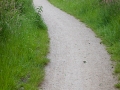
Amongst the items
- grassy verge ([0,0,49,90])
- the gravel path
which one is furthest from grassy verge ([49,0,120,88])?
grassy verge ([0,0,49,90])

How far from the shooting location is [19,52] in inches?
291

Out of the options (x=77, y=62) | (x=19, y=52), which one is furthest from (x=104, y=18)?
(x=19, y=52)

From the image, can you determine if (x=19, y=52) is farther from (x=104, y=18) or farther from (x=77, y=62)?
(x=104, y=18)

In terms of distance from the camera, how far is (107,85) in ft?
21.0

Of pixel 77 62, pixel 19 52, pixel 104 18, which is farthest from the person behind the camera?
pixel 104 18

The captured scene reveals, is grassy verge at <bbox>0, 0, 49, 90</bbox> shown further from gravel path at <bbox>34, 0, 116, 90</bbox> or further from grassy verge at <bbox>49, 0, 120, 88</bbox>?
grassy verge at <bbox>49, 0, 120, 88</bbox>

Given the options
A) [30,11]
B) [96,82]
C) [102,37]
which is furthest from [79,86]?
[30,11]

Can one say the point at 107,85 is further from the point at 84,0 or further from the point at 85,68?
the point at 84,0

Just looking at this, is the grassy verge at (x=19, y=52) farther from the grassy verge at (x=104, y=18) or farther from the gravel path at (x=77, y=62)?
the grassy verge at (x=104, y=18)

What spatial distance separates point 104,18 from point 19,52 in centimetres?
529

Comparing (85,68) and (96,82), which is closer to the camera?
(96,82)

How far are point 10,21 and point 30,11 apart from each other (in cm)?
399

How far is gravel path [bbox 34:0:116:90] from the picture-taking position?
6453mm

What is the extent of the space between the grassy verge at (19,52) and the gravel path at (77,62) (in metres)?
0.32
